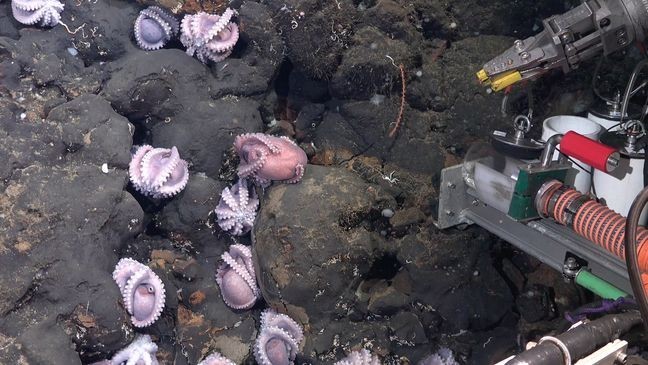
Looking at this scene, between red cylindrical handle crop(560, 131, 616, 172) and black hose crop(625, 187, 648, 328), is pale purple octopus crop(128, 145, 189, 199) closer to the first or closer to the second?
red cylindrical handle crop(560, 131, 616, 172)

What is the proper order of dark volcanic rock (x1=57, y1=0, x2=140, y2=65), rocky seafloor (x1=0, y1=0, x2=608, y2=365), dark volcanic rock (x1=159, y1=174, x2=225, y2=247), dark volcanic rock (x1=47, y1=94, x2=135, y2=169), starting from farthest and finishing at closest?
dark volcanic rock (x1=57, y1=0, x2=140, y2=65) < dark volcanic rock (x1=159, y1=174, x2=225, y2=247) < dark volcanic rock (x1=47, y1=94, x2=135, y2=169) < rocky seafloor (x1=0, y1=0, x2=608, y2=365)

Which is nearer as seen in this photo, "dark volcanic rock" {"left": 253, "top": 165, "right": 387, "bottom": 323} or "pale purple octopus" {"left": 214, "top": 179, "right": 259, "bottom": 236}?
"dark volcanic rock" {"left": 253, "top": 165, "right": 387, "bottom": 323}

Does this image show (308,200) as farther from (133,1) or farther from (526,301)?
(133,1)

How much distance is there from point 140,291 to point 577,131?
311 cm

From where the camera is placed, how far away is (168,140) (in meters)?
4.02

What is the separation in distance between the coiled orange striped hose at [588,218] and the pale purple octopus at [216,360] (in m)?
2.38

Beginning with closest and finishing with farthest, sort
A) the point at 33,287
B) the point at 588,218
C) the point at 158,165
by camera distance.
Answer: the point at 588,218, the point at 33,287, the point at 158,165

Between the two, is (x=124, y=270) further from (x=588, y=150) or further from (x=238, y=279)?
(x=588, y=150)

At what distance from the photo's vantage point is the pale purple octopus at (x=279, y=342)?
364 cm

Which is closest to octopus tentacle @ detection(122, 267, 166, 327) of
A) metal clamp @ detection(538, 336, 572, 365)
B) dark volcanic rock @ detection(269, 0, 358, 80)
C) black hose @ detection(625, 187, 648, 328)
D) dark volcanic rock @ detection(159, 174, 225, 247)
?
dark volcanic rock @ detection(159, 174, 225, 247)

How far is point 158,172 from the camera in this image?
379 centimetres

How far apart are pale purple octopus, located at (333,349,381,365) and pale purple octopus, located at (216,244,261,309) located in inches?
32.9

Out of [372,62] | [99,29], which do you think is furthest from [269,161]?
[99,29]

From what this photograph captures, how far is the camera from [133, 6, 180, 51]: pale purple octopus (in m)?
4.14
